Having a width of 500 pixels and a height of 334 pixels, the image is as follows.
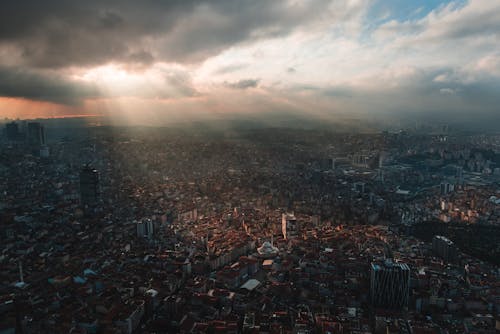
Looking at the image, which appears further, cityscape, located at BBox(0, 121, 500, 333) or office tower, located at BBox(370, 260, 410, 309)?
office tower, located at BBox(370, 260, 410, 309)

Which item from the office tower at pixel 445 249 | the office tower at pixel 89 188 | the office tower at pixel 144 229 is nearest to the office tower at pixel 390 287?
the office tower at pixel 445 249

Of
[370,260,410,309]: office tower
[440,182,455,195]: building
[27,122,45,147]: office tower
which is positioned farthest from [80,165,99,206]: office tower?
[440,182,455,195]: building

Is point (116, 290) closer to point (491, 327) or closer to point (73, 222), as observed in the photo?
point (73, 222)

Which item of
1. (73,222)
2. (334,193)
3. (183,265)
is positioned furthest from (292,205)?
(73,222)

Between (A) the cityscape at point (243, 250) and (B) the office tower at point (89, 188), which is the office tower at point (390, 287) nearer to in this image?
(A) the cityscape at point (243, 250)

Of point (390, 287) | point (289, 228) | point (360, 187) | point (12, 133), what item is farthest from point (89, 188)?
point (12, 133)

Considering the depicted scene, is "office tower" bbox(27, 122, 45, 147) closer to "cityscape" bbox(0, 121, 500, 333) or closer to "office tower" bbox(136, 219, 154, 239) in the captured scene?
"cityscape" bbox(0, 121, 500, 333)
